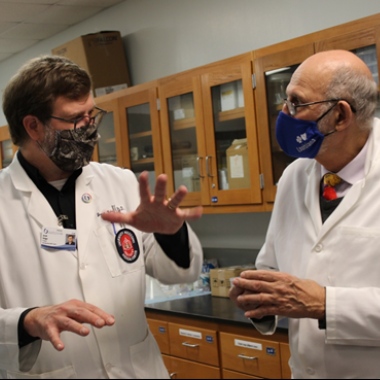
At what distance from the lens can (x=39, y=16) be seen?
15.8 feet

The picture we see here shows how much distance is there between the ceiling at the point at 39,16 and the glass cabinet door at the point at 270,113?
1881 millimetres

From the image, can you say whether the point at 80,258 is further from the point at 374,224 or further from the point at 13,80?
the point at 374,224

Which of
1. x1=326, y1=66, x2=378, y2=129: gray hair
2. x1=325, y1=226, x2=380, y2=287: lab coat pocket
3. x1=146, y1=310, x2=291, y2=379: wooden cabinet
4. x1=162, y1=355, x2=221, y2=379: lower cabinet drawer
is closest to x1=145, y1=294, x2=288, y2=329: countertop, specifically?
x1=146, y1=310, x2=291, y2=379: wooden cabinet

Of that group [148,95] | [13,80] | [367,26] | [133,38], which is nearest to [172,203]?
[13,80]

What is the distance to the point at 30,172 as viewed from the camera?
1.82 m

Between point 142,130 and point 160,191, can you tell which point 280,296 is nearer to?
point 160,191

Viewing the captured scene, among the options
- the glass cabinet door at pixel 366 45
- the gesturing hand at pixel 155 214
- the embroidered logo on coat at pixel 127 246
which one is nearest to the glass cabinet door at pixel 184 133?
the glass cabinet door at pixel 366 45

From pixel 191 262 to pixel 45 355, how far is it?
46 centimetres

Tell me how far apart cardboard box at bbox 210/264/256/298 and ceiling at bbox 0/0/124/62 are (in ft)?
7.37

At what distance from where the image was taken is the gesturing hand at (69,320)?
1.31 metres

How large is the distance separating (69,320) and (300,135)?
946 mm

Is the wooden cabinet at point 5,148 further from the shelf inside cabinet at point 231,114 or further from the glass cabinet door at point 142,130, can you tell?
the shelf inside cabinet at point 231,114

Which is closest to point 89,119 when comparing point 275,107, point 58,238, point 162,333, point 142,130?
point 58,238

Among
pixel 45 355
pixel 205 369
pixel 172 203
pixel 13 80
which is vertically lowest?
pixel 205 369
